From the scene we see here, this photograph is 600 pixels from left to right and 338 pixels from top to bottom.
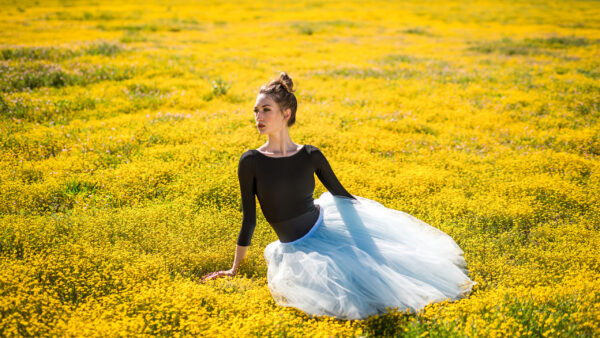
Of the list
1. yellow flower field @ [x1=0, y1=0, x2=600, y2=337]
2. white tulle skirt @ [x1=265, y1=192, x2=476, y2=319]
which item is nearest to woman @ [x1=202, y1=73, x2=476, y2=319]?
white tulle skirt @ [x1=265, y1=192, x2=476, y2=319]

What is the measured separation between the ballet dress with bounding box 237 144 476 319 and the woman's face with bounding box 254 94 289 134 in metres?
0.30

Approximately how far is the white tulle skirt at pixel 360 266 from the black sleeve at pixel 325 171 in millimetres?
134

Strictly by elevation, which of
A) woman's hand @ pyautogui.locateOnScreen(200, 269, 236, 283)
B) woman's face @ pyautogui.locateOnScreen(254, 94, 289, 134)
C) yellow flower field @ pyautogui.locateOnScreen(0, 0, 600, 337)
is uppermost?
woman's face @ pyautogui.locateOnScreen(254, 94, 289, 134)

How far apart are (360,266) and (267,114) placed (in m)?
1.96

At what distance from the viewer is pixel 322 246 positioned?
4.55m

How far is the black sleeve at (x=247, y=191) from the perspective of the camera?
4375 mm

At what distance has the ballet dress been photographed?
4.23 metres

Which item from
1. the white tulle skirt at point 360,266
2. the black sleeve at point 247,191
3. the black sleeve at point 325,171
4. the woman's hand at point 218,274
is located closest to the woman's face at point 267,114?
the black sleeve at point 247,191

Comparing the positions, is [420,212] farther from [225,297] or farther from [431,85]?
[431,85]

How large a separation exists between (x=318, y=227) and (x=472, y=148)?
614 cm

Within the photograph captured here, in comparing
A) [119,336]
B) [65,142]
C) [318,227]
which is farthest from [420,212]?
[65,142]

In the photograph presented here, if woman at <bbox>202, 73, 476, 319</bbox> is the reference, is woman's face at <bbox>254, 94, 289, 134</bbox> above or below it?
above

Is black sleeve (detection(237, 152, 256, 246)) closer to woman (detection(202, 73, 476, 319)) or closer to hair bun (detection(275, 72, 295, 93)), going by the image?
woman (detection(202, 73, 476, 319))

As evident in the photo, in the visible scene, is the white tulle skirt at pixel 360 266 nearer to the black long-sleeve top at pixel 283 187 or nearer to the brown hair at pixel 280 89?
the black long-sleeve top at pixel 283 187
